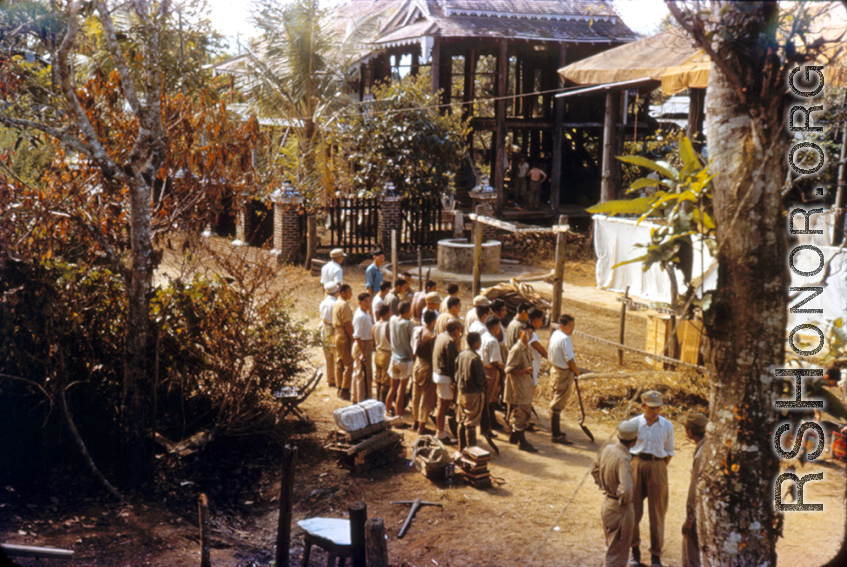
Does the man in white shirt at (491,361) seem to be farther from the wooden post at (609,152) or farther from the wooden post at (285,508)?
the wooden post at (609,152)

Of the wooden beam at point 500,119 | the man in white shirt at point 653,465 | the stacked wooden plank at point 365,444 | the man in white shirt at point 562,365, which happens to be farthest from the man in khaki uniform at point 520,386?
the wooden beam at point 500,119

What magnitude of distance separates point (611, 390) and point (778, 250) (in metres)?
6.33

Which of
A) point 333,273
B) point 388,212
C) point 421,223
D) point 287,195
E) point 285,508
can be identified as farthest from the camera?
point 421,223

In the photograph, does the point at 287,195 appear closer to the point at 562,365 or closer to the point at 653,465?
the point at 562,365

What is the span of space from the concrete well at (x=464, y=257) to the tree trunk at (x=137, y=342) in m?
10.1

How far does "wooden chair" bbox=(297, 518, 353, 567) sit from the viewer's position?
5.66 metres

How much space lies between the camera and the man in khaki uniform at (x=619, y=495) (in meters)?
5.80

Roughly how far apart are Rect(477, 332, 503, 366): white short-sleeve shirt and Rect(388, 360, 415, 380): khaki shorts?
1.02 metres

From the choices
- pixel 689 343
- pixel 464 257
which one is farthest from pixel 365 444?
pixel 464 257

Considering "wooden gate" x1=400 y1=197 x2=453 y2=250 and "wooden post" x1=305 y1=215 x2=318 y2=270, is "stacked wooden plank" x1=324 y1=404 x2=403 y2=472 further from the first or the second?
"wooden gate" x1=400 y1=197 x2=453 y2=250

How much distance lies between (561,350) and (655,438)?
104 inches

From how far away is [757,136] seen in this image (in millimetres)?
3977

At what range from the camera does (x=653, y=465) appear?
20.2ft

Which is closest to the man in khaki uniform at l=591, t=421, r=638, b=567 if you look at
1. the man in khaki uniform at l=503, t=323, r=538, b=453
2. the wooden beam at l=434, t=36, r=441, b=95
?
the man in khaki uniform at l=503, t=323, r=538, b=453
